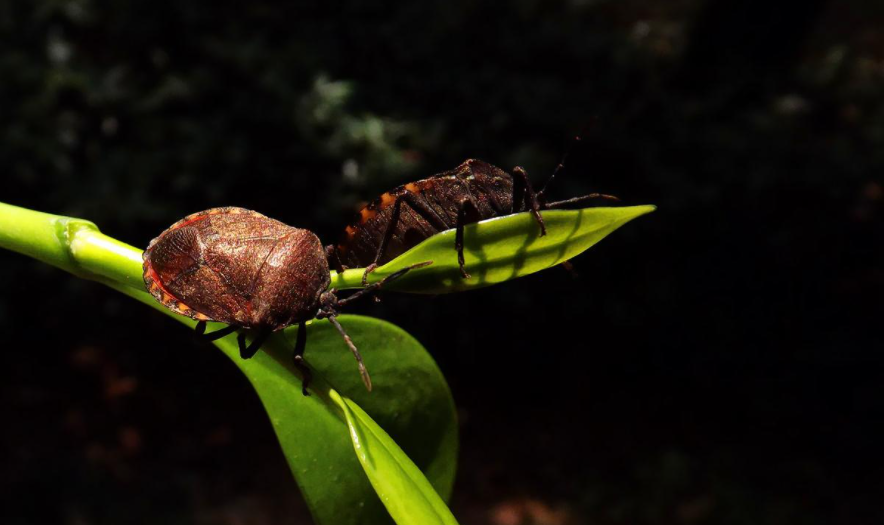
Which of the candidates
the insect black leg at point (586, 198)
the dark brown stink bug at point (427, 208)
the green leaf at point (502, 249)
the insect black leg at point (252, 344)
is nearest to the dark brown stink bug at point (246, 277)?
the insect black leg at point (252, 344)

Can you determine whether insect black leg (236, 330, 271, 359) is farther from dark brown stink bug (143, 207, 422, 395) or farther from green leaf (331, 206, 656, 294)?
green leaf (331, 206, 656, 294)

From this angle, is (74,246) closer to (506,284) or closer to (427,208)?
(427,208)

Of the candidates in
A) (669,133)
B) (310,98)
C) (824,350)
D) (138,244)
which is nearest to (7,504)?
(138,244)

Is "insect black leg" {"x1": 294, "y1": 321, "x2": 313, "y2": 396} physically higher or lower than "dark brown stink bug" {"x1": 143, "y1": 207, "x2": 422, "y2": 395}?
lower

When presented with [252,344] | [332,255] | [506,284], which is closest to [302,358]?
[252,344]

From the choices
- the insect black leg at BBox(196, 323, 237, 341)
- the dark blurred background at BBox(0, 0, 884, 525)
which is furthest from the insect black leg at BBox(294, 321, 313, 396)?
the dark blurred background at BBox(0, 0, 884, 525)

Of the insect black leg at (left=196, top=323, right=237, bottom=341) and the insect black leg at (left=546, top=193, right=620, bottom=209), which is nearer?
the insect black leg at (left=196, top=323, right=237, bottom=341)
